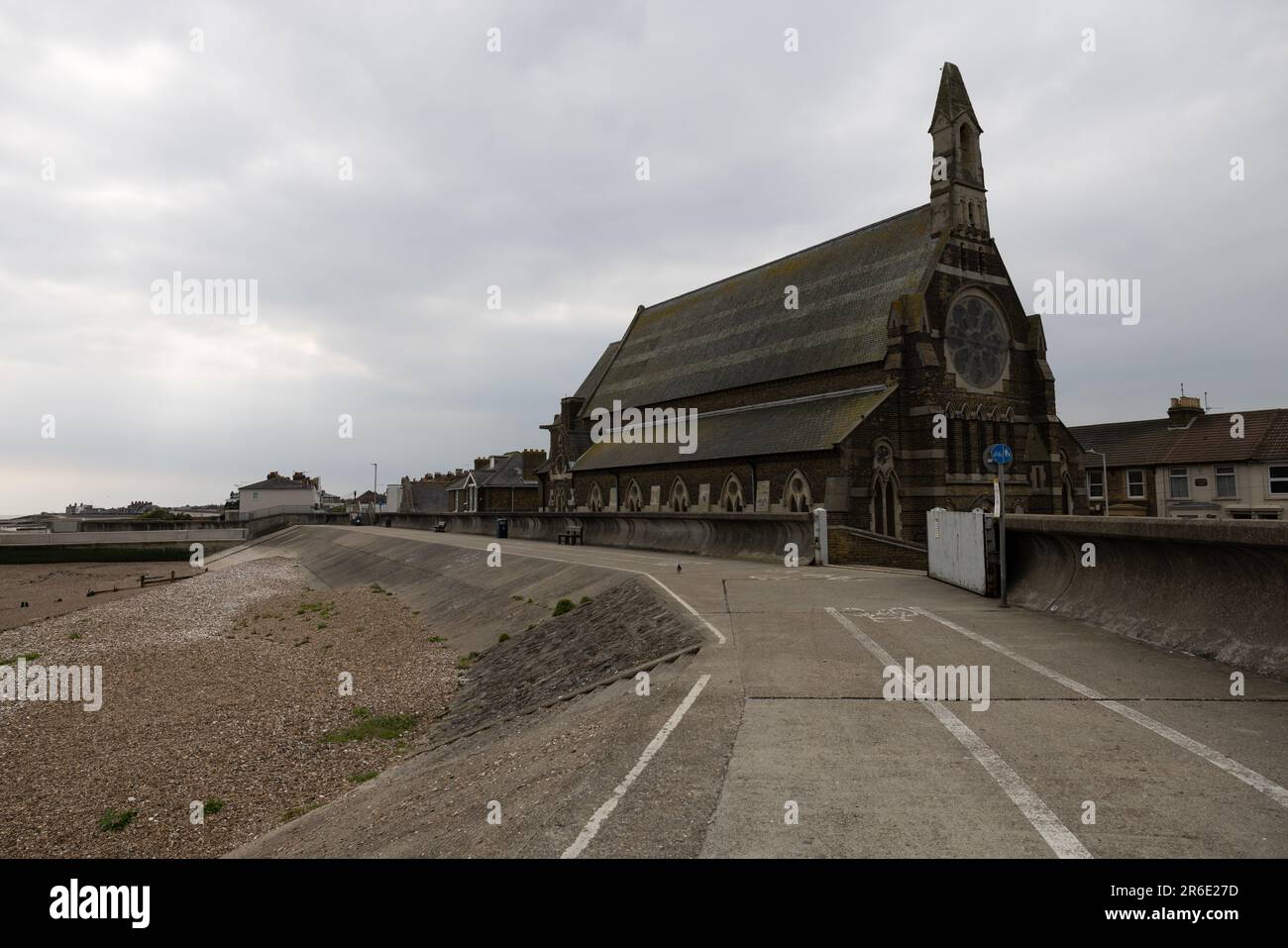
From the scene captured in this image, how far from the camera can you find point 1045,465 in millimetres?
37375

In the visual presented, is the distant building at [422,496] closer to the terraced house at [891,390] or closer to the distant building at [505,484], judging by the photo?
the distant building at [505,484]

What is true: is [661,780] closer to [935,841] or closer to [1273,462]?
[935,841]

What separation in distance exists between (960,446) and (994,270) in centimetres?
1008

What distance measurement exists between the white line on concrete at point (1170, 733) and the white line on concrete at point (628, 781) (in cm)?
427

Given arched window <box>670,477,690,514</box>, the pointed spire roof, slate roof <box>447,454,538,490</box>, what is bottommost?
arched window <box>670,477,690,514</box>

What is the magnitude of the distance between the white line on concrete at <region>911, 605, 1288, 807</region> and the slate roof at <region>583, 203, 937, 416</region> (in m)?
28.1

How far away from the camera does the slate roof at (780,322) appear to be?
38219 millimetres

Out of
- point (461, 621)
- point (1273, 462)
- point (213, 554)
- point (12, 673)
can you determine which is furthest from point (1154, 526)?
point (213, 554)

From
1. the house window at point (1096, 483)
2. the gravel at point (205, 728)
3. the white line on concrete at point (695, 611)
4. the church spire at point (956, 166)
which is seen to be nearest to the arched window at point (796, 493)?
the church spire at point (956, 166)

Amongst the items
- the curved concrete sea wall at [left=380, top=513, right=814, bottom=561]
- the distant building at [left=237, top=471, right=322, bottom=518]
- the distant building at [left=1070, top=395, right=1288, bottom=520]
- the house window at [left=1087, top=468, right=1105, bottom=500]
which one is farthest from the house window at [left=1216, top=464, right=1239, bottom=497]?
the distant building at [left=237, top=471, right=322, bottom=518]

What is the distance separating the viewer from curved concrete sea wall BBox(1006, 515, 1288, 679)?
8461mm

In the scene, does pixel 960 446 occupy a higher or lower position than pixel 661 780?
higher

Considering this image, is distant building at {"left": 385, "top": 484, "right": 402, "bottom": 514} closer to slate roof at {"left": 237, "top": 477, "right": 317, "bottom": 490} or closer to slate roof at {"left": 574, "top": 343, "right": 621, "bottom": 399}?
slate roof at {"left": 237, "top": 477, "right": 317, "bottom": 490}
